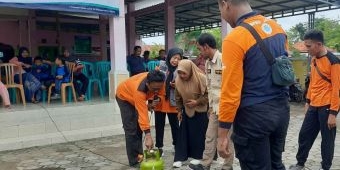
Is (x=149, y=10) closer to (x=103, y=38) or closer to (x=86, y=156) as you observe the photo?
(x=103, y=38)

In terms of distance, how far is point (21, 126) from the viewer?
656 cm

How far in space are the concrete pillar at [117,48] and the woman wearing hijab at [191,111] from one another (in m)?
3.55

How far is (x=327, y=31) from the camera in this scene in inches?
1224

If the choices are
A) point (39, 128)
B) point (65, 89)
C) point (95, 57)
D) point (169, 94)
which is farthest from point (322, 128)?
point (95, 57)

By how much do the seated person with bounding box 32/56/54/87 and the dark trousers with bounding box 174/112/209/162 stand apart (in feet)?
14.5

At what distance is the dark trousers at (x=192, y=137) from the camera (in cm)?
476

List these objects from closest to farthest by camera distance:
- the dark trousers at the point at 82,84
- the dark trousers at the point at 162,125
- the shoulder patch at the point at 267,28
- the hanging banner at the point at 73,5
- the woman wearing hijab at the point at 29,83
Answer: the shoulder patch at the point at 267,28 < the dark trousers at the point at 162,125 < the hanging banner at the point at 73,5 < the woman wearing hijab at the point at 29,83 < the dark trousers at the point at 82,84

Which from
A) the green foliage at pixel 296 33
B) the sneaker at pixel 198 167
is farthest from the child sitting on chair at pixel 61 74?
the green foliage at pixel 296 33

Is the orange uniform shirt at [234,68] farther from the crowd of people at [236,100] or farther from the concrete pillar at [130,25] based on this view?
the concrete pillar at [130,25]

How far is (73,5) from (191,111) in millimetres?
3843

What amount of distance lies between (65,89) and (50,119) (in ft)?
4.47

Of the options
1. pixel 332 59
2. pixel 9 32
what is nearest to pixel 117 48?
pixel 332 59

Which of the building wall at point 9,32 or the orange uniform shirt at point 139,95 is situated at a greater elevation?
the building wall at point 9,32

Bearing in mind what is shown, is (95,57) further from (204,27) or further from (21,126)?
(21,126)
